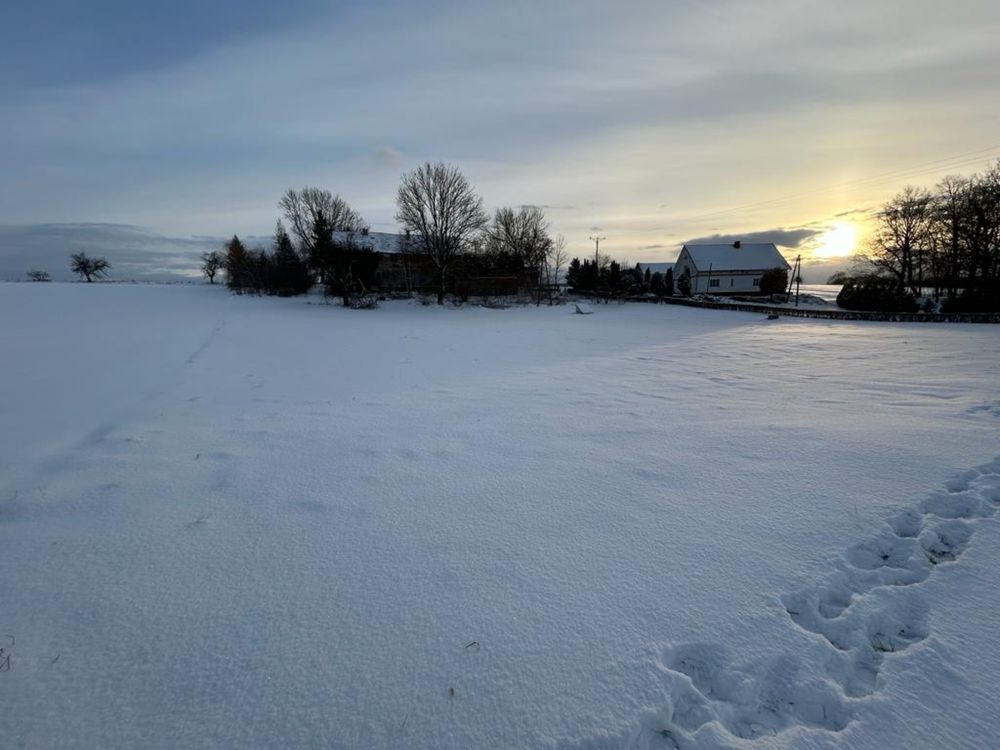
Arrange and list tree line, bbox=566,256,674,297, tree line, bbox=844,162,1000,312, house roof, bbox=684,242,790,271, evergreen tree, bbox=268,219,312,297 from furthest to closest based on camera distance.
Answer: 1. house roof, bbox=684,242,790,271
2. tree line, bbox=566,256,674,297
3. evergreen tree, bbox=268,219,312,297
4. tree line, bbox=844,162,1000,312

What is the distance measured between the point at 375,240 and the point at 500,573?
41181 mm

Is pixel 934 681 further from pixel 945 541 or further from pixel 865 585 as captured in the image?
pixel 945 541

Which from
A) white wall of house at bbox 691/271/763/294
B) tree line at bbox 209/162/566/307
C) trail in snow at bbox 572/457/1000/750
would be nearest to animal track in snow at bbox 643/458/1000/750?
trail in snow at bbox 572/457/1000/750

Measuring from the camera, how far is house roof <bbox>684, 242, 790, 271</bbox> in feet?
173

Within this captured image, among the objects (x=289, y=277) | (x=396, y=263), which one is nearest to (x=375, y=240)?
(x=396, y=263)

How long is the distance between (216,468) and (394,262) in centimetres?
3718

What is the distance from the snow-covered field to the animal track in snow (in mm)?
14

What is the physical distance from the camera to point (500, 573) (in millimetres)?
2748

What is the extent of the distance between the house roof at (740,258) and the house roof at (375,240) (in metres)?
37.4

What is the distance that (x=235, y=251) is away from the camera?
52531 millimetres

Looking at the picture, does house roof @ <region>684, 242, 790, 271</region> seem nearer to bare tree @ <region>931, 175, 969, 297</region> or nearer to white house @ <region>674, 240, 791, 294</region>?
white house @ <region>674, 240, 791, 294</region>

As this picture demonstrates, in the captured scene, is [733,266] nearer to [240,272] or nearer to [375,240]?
[375,240]

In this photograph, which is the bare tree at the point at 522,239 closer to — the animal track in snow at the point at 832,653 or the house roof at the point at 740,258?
the house roof at the point at 740,258

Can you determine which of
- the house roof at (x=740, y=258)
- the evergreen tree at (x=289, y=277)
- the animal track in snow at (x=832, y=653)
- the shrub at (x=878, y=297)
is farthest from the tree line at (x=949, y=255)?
the evergreen tree at (x=289, y=277)
